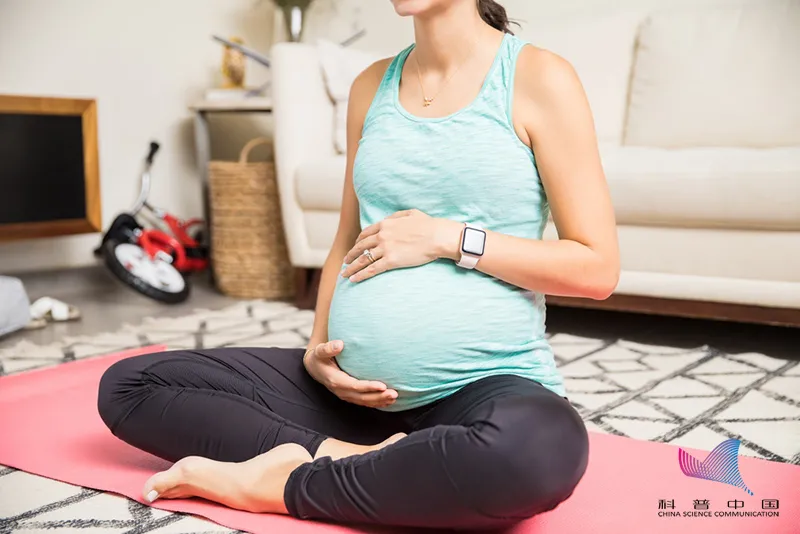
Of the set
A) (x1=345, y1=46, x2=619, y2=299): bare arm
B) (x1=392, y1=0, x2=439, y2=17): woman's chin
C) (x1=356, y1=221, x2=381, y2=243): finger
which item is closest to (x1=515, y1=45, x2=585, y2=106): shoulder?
(x1=345, y1=46, x2=619, y2=299): bare arm

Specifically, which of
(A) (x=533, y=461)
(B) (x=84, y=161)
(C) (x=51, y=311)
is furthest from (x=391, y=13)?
(A) (x=533, y=461)

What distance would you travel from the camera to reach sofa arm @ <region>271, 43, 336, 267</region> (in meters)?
2.55

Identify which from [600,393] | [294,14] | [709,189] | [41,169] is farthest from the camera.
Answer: [294,14]

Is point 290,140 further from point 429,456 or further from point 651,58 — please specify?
point 429,456

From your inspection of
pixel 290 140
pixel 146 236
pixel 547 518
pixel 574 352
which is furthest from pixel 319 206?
pixel 547 518

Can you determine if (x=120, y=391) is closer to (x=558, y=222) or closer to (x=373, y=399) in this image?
(x=373, y=399)

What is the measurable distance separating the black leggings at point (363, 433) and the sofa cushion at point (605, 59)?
6.05 feet

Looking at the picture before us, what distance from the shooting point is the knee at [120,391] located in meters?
1.08

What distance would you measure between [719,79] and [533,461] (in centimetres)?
198

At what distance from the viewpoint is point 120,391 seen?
1.08m

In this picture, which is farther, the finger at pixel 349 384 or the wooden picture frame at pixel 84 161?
the wooden picture frame at pixel 84 161

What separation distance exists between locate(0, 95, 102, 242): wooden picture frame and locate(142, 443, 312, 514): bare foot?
1767 mm

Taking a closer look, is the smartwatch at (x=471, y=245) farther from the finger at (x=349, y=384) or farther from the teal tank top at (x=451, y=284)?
the finger at (x=349, y=384)

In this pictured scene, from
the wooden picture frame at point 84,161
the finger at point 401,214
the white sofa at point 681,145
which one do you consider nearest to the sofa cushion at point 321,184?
the white sofa at point 681,145
